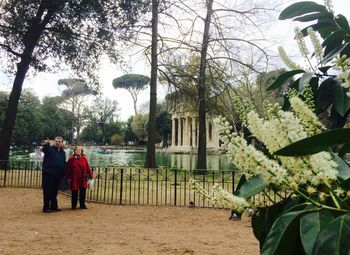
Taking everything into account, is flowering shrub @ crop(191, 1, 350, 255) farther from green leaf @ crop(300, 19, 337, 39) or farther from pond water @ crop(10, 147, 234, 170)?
pond water @ crop(10, 147, 234, 170)

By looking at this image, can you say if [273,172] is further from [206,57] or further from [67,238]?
[206,57]

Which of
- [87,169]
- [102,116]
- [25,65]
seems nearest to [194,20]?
[25,65]

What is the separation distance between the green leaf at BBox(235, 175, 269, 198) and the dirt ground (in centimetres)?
440

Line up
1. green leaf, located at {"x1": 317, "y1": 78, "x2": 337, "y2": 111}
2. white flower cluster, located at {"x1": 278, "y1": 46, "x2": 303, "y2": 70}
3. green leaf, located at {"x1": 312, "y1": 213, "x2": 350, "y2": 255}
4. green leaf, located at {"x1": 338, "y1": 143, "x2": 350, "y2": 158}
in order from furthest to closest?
green leaf, located at {"x1": 317, "y1": 78, "x2": 337, "y2": 111}
white flower cluster, located at {"x1": 278, "y1": 46, "x2": 303, "y2": 70}
green leaf, located at {"x1": 338, "y1": 143, "x2": 350, "y2": 158}
green leaf, located at {"x1": 312, "y1": 213, "x2": 350, "y2": 255}

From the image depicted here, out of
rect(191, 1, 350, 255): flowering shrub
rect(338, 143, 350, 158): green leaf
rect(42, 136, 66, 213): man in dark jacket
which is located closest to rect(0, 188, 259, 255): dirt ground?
rect(42, 136, 66, 213): man in dark jacket

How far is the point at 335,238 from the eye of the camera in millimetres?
823

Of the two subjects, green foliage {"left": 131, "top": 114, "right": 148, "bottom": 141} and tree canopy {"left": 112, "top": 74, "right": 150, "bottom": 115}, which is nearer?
green foliage {"left": 131, "top": 114, "right": 148, "bottom": 141}

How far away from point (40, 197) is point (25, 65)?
779cm

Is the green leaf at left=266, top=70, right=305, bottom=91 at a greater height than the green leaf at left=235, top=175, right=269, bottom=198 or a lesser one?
greater

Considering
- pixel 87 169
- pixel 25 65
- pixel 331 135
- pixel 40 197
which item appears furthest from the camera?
pixel 25 65

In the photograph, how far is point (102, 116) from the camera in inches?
3226

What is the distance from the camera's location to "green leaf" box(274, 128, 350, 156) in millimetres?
824

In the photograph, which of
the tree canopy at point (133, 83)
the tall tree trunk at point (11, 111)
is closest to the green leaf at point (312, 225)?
the tall tree trunk at point (11, 111)

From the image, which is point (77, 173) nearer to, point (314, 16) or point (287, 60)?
point (314, 16)
